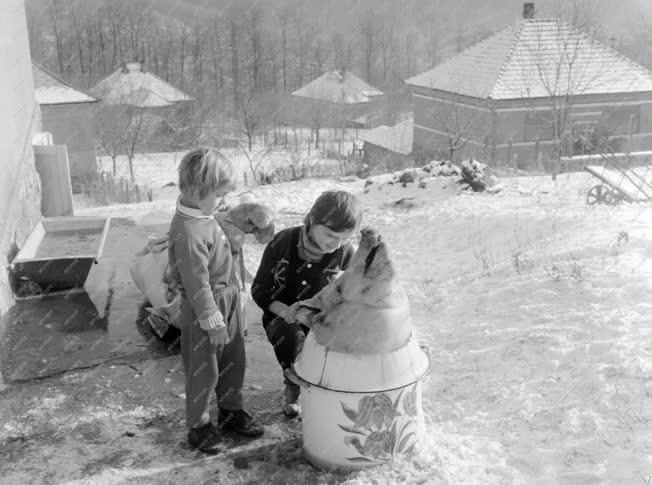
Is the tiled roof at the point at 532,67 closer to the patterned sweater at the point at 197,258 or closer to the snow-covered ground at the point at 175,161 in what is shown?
the snow-covered ground at the point at 175,161

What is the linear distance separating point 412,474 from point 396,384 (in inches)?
16.5

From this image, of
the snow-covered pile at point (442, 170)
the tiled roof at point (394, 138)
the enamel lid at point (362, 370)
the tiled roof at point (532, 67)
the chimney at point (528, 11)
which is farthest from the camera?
the tiled roof at point (394, 138)

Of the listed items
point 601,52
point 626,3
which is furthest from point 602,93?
point 626,3

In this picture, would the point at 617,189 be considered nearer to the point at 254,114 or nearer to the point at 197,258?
the point at 197,258

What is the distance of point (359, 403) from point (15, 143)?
5228mm

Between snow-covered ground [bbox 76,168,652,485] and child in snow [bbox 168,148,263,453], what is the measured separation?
400mm

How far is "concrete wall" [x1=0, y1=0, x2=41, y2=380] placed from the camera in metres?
5.67

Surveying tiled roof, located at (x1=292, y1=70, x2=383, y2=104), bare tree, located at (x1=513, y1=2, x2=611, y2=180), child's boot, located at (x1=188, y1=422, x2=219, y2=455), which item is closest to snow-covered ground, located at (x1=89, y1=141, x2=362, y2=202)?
tiled roof, located at (x1=292, y1=70, x2=383, y2=104)

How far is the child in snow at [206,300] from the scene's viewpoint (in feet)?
9.45

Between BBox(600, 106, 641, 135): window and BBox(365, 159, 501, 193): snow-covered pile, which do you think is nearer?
BBox(365, 159, 501, 193): snow-covered pile

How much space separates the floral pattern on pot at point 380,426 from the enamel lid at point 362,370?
6 centimetres

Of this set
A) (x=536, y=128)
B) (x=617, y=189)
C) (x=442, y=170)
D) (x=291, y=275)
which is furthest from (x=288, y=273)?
(x=536, y=128)

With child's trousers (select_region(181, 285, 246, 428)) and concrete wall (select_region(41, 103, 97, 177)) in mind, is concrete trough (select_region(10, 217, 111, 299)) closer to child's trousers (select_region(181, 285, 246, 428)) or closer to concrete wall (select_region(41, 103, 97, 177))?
child's trousers (select_region(181, 285, 246, 428))

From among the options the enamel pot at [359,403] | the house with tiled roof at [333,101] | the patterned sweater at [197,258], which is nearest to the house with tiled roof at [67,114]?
the house with tiled roof at [333,101]
